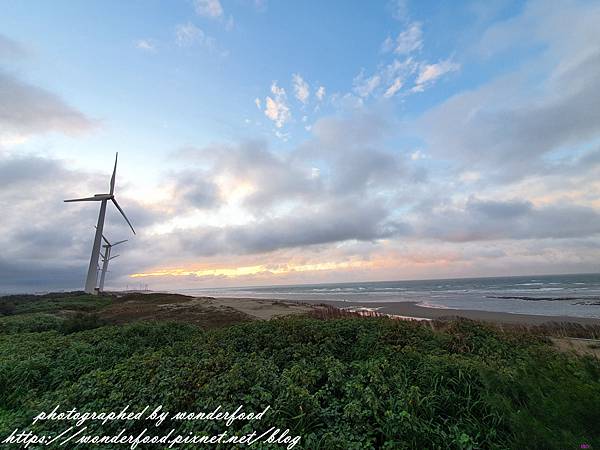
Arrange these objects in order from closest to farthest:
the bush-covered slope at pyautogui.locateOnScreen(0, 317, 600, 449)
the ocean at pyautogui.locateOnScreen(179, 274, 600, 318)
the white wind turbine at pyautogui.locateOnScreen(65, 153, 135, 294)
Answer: the bush-covered slope at pyautogui.locateOnScreen(0, 317, 600, 449)
the ocean at pyautogui.locateOnScreen(179, 274, 600, 318)
the white wind turbine at pyautogui.locateOnScreen(65, 153, 135, 294)

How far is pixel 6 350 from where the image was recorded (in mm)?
9516

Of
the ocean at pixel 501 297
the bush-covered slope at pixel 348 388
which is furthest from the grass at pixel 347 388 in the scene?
the ocean at pixel 501 297

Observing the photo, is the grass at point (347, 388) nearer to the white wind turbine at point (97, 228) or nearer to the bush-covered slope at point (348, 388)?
the bush-covered slope at point (348, 388)

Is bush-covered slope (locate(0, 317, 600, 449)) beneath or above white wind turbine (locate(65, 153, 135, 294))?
beneath

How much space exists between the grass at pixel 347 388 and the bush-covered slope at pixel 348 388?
0.02m

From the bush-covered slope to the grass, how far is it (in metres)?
0.02

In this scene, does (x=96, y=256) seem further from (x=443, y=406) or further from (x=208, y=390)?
(x=443, y=406)

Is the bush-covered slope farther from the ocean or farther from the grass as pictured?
the ocean

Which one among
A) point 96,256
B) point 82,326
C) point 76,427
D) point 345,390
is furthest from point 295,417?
point 96,256

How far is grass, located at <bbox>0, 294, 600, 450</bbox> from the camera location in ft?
14.1

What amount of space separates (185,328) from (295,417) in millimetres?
9222

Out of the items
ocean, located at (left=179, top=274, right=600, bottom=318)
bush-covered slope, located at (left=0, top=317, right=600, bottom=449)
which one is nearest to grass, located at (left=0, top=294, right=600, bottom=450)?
bush-covered slope, located at (left=0, top=317, right=600, bottom=449)

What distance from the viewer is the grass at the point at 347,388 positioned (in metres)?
4.30

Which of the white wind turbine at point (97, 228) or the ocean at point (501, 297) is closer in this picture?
the ocean at point (501, 297)
